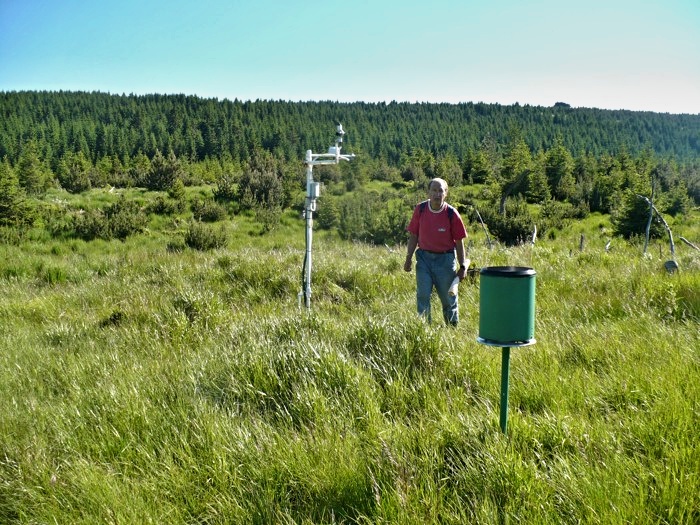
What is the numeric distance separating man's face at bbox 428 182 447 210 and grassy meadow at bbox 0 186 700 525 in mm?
1719

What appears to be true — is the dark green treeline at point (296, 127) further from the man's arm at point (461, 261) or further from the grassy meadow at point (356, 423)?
the grassy meadow at point (356, 423)

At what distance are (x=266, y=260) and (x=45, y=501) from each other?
8909 millimetres

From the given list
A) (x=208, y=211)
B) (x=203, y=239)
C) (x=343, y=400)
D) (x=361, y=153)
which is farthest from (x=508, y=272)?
(x=361, y=153)

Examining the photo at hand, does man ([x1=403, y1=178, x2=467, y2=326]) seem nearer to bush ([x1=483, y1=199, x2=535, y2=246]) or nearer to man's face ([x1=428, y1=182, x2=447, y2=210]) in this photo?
man's face ([x1=428, y1=182, x2=447, y2=210])

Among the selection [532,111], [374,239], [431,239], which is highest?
[532,111]

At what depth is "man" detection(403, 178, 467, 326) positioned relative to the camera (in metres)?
6.39

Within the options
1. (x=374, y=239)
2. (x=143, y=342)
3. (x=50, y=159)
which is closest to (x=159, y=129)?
(x=50, y=159)

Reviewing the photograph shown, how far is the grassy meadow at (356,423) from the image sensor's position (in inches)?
96.9

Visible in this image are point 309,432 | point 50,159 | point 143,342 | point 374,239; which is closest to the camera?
point 309,432

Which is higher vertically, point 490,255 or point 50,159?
point 50,159

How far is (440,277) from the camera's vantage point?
21.4 feet

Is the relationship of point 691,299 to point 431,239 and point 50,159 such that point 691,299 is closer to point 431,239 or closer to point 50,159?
point 431,239

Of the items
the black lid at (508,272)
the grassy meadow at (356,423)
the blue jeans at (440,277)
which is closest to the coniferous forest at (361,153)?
the blue jeans at (440,277)

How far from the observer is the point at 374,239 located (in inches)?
1540
